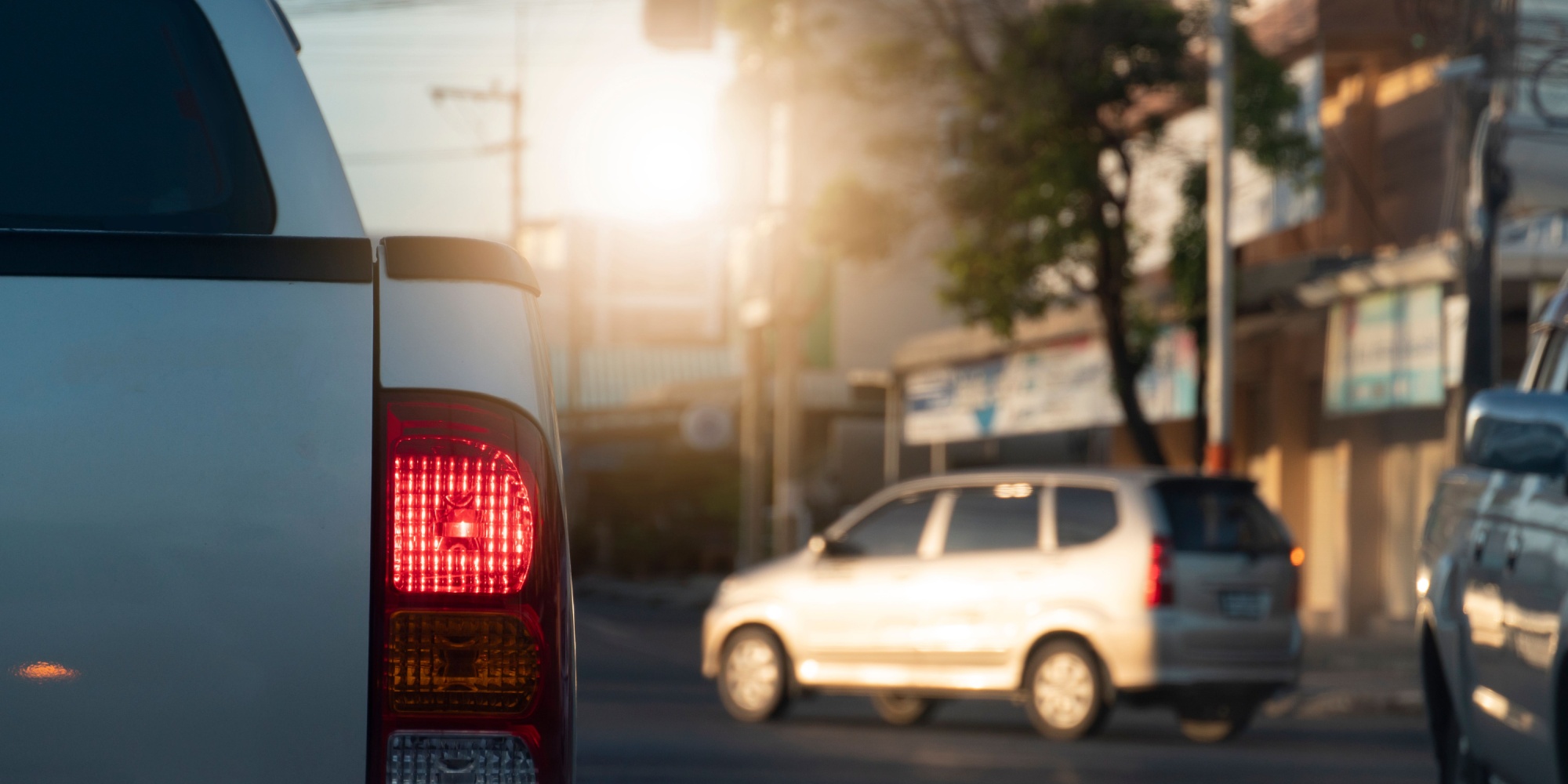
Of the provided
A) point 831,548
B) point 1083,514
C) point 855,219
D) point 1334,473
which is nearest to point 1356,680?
point 1083,514

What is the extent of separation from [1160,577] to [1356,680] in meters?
5.27

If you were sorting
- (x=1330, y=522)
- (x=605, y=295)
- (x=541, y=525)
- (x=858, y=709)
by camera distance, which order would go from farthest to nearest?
(x=605, y=295) < (x=1330, y=522) < (x=858, y=709) < (x=541, y=525)

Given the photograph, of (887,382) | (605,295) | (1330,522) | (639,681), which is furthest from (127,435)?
(605,295)

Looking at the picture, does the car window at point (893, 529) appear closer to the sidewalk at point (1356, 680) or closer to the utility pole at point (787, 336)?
the sidewalk at point (1356, 680)

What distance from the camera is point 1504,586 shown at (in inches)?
222

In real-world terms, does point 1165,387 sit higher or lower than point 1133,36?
lower

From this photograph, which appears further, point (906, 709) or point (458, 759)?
point (906, 709)

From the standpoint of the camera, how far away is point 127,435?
232cm

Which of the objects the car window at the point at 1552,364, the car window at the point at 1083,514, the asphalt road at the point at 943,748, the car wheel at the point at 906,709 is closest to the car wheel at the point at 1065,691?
the asphalt road at the point at 943,748

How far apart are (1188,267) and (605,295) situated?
80.9 feet

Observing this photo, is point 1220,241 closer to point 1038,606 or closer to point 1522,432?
point 1038,606

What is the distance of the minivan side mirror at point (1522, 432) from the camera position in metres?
5.02

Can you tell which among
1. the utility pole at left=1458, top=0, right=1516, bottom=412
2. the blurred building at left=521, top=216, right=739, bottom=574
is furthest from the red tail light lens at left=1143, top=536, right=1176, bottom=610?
the blurred building at left=521, top=216, right=739, bottom=574

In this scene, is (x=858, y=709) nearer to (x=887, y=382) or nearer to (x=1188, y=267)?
(x=1188, y=267)
